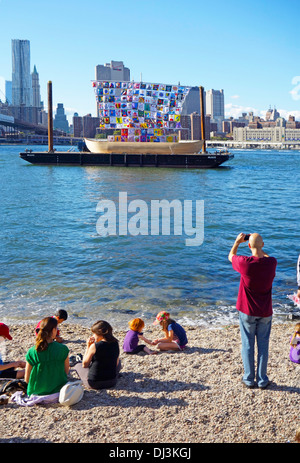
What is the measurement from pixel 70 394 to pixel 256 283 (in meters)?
2.36

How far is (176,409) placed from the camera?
201 inches

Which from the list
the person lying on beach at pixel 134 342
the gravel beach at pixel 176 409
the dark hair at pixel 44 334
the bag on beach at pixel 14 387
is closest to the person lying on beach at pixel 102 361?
the gravel beach at pixel 176 409

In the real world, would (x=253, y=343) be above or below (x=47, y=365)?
above

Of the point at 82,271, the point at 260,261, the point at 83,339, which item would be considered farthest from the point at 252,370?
the point at 82,271

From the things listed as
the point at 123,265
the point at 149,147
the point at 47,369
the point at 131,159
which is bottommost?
the point at 123,265

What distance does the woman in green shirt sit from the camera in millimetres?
5250

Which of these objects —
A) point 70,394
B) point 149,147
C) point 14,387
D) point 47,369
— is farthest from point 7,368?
point 149,147

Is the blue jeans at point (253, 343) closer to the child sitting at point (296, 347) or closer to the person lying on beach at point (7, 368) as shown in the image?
the child sitting at point (296, 347)

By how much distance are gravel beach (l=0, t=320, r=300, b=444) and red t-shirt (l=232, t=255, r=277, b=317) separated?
968mm

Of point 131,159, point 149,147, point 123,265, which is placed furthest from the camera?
point 149,147

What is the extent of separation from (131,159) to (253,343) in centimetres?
5889

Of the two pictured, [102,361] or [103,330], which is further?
[102,361]

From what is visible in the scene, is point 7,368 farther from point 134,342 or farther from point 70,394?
point 134,342

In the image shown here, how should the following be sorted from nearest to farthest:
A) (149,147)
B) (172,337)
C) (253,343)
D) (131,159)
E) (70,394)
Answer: (70,394)
(253,343)
(172,337)
(131,159)
(149,147)
